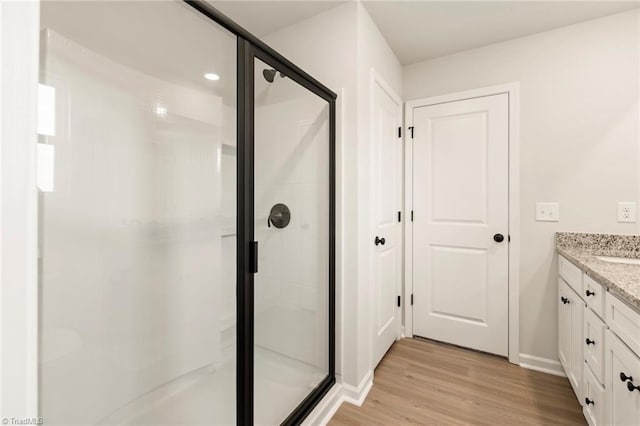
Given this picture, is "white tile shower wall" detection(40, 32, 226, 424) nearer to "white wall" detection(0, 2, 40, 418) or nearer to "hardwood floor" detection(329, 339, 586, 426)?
"white wall" detection(0, 2, 40, 418)

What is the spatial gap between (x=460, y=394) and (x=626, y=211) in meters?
1.58

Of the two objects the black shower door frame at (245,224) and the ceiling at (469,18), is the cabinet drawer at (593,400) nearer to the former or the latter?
the black shower door frame at (245,224)

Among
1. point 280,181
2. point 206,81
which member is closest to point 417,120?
point 280,181

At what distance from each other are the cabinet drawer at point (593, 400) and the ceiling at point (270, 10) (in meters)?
2.43

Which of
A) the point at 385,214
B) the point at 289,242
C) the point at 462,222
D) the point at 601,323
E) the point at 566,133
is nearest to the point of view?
the point at 601,323

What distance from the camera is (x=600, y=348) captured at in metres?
1.32

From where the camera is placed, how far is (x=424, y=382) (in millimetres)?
1938

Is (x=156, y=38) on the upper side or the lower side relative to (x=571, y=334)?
upper

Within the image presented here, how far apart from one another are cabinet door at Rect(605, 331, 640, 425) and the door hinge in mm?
1405

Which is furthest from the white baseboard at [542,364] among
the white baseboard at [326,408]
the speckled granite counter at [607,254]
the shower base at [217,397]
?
the shower base at [217,397]

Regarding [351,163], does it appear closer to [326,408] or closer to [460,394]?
[326,408]

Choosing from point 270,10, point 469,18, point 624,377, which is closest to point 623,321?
point 624,377

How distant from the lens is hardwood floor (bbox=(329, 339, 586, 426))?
1619 millimetres

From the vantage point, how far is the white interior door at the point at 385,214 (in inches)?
79.0
